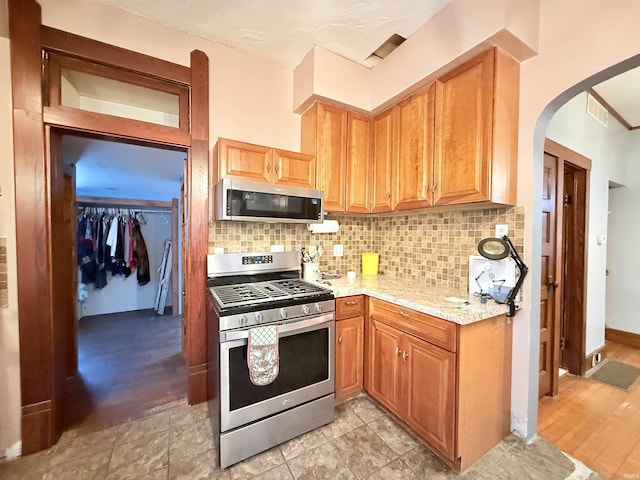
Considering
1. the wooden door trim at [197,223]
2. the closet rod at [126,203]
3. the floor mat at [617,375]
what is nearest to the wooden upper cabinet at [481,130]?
the wooden door trim at [197,223]

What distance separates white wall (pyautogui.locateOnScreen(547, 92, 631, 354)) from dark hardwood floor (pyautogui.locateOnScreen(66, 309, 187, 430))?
13.0ft

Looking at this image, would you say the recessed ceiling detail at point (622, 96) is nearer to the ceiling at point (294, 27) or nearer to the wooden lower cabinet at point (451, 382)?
the ceiling at point (294, 27)

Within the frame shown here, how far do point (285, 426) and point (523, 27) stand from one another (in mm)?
2675

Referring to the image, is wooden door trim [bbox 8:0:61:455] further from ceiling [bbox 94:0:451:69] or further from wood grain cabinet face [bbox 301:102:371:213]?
wood grain cabinet face [bbox 301:102:371:213]

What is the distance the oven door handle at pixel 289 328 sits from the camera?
138 centimetres

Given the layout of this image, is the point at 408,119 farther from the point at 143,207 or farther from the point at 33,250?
the point at 143,207

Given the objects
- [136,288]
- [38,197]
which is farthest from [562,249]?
[136,288]

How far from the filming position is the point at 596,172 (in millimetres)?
2605

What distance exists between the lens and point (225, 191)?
67.6 inches

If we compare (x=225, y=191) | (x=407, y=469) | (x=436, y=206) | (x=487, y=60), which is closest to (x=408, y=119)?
(x=487, y=60)

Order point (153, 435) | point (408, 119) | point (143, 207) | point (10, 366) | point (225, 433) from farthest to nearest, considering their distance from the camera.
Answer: point (143, 207) < point (408, 119) < point (153, 435) < point (10, 366) < point (225, 433)

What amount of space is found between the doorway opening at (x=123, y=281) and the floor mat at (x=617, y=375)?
378cm

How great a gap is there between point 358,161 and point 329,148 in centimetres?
30

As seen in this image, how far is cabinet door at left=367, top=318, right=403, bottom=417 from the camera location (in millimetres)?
1700
